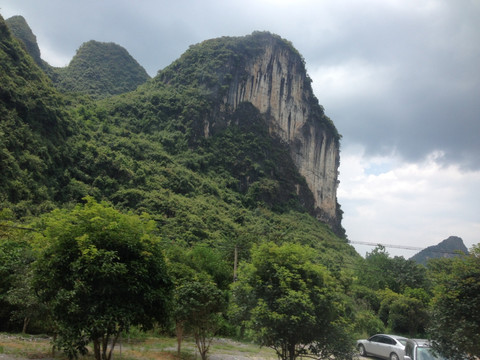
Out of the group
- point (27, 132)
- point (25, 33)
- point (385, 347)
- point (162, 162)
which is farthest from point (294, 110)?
point (385, 347)

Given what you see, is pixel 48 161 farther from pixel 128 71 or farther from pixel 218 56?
pixel 128 71

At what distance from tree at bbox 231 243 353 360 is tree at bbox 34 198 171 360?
6.34 ft

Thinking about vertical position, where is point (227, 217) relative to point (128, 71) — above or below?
below

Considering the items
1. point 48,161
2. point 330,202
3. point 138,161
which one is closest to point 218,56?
point 138,161

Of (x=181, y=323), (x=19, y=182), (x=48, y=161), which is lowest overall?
(x=181, y=323)

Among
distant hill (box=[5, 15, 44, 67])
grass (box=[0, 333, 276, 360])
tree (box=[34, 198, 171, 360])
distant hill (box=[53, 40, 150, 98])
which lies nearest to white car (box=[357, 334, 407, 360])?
grass (box=[0, 333, 276, 360])

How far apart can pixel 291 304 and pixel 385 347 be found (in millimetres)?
9905

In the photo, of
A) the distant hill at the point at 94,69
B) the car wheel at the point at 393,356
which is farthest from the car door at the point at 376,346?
the distant hill at the point at 94,69

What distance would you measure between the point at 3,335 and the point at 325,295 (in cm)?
1302

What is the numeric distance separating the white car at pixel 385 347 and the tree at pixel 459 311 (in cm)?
725

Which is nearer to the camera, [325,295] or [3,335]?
[325,295]

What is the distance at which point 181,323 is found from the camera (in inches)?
495

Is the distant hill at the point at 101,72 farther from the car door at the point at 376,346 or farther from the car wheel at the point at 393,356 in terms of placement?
the car wheel at the point at 393,356

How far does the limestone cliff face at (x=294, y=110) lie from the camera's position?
8838cm
